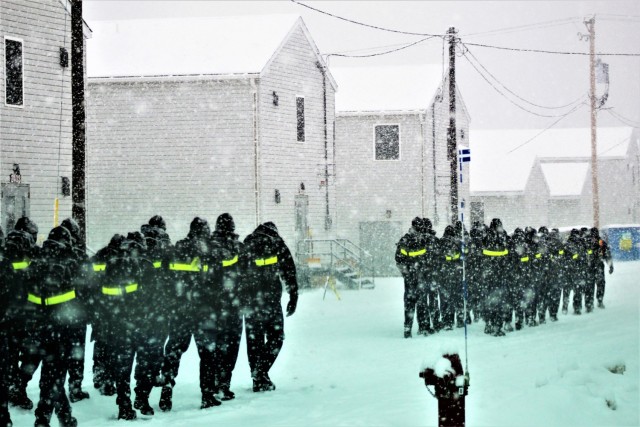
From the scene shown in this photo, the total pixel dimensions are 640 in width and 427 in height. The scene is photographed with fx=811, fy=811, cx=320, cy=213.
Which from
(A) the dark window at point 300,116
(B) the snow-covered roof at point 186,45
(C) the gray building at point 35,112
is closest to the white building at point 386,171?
(A) the dark window at point 300,116

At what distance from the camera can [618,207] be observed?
5153 centimetres

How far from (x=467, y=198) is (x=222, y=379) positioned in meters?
29.7

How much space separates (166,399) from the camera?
8812 mm

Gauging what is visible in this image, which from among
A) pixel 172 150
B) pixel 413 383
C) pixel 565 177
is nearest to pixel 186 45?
pixel 172 150

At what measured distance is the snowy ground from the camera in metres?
7.75

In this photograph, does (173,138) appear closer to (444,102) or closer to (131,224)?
(131,224)

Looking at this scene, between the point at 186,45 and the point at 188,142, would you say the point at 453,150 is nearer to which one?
the point at 188,142

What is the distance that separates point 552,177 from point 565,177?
77 centimetres

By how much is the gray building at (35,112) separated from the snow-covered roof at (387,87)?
52.7 feet

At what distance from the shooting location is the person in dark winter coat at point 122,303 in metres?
8.44

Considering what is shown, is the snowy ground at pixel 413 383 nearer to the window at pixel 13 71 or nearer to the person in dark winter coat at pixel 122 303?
the person in dark winter coat at pixel 122 303

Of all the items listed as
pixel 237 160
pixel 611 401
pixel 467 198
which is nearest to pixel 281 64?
pixel 237 160

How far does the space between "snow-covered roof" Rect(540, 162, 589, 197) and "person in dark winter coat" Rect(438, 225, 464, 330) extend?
1324 inches

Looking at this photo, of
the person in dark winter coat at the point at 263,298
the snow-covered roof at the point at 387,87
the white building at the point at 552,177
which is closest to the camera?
the person in dark winter coat at the point at 263,298
